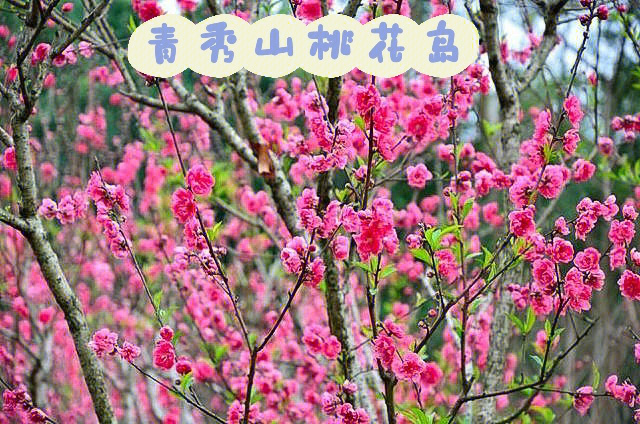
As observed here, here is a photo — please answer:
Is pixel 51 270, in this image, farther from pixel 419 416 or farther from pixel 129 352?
pixel 419 416

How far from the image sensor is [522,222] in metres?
1.72

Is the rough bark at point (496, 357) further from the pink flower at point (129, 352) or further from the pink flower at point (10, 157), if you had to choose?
the pink flower at point (10, 157)

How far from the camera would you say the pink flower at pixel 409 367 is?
5.70 feet

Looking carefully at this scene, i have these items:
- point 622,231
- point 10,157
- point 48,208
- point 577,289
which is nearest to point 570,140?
point 622,231

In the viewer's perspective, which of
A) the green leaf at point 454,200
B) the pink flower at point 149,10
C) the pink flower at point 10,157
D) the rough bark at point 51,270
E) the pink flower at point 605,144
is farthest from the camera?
the pink flower at point 605,144

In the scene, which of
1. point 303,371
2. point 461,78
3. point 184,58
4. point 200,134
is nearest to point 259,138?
point 184,58

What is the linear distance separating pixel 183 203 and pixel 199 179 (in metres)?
0.07

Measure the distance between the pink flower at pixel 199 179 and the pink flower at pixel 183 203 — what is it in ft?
0.08

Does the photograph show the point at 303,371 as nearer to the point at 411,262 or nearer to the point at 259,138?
the point at 411,262

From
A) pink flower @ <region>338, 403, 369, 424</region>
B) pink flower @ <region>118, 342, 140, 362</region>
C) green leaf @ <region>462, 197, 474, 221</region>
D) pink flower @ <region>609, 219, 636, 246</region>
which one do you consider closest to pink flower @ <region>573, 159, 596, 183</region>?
pink flower @ <region>609, 219, 636, 246</region>

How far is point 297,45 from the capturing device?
211 cm

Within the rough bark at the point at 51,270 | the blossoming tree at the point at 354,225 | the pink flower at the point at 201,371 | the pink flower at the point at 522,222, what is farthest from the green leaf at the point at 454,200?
the pink flower at the point at 201,371

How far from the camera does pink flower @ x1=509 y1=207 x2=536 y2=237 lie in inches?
67.5

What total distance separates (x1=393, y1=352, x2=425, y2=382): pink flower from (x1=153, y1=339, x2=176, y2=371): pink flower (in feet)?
1.93
